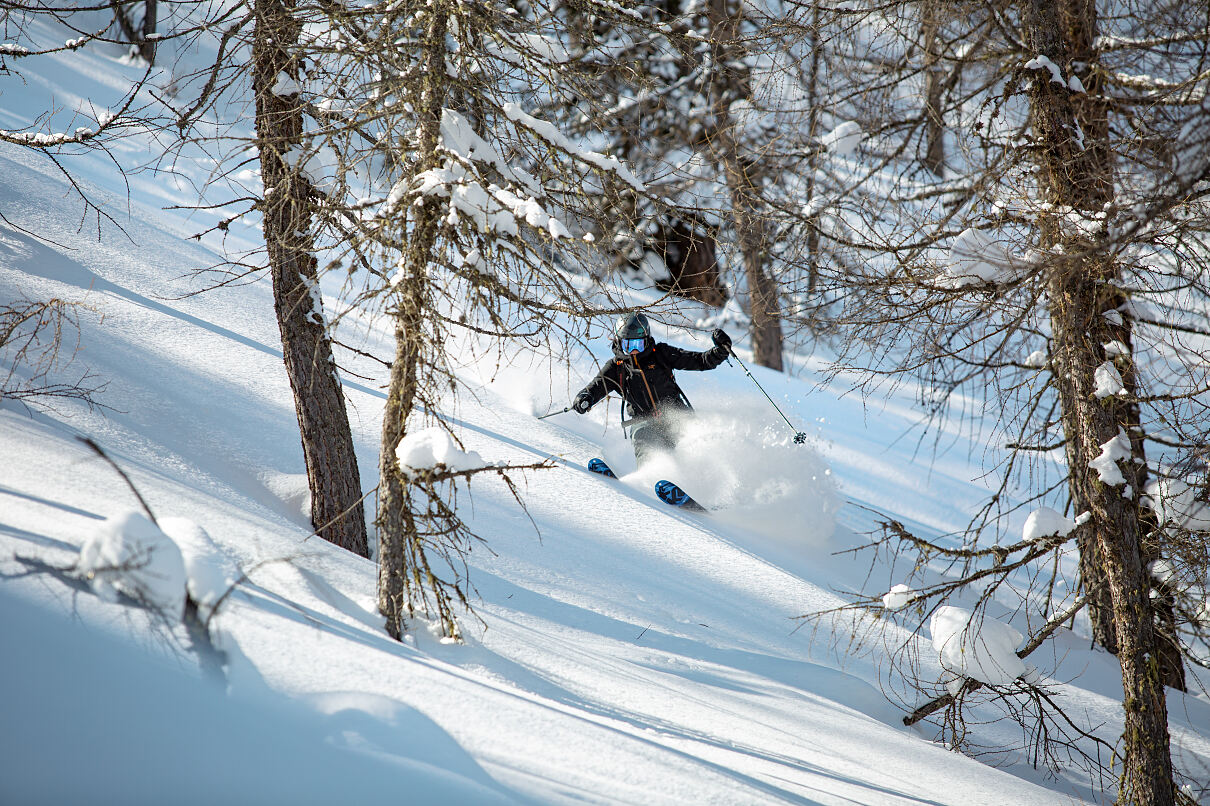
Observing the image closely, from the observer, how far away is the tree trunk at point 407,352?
3307 mm

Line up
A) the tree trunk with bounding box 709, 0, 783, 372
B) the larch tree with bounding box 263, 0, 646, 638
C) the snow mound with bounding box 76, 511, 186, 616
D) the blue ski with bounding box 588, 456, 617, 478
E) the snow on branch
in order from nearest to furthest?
the snow mound with bounding box 76, 511, 186, 616, the larch tree with bounding box 263, 0, 646, 638, the snow on branch, the tree trunk with bounding box 709, 0, 783, 372, the blue ski with bounding box 588, 456, 617, 478

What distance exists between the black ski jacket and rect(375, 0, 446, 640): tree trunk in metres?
3.70

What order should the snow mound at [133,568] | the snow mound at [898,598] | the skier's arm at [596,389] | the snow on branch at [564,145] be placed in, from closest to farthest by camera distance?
the snow mound at [133,568]
the snow on branch at [564,145]
the snow mound at [898,598]
the skier's arm at [596,389]

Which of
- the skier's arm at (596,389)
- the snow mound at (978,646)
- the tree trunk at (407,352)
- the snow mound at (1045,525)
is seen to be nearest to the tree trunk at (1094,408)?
the snow mound at (1045,525)

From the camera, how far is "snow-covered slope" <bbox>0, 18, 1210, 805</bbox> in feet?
7.06

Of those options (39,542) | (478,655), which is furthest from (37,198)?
(478,655)

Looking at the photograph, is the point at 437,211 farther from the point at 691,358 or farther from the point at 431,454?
the point at 691,358

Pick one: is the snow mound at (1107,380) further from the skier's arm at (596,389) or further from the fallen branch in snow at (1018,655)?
the skier's arm at (596,389)

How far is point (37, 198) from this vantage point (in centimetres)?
721

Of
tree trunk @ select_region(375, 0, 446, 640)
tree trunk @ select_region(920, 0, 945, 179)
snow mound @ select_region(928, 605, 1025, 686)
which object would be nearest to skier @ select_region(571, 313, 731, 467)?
tree trunk @ select_region(920, 0, 945, 179)

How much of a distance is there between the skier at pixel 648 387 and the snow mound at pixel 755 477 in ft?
0.51

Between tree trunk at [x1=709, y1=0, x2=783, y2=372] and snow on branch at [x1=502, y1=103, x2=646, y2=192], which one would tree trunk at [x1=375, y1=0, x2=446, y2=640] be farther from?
tree trunk at [x1=709, y1=0, x2=783, y2=372]

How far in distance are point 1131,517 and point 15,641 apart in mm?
4808

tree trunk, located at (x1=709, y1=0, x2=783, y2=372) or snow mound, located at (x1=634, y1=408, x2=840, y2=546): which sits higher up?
tree trunk, located at (x1=709, y1=0, x2=783, y2=372)
